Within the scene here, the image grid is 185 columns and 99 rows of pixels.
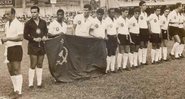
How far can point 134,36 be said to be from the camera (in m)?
14.8

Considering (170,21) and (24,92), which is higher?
(170,21)

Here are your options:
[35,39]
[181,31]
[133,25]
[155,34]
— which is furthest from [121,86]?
[181,31]

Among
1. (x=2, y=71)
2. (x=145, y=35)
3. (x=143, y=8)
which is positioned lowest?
(x=2, y=71)

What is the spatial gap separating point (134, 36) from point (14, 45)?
5.32 m

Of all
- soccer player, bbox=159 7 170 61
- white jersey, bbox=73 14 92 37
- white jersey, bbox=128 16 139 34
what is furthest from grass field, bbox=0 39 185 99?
soccer player, bbox=159 7 170 61

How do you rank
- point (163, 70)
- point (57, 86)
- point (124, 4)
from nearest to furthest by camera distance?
point (57, 86)
point (163, 70)
point (124, 4)

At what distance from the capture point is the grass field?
33.7ft

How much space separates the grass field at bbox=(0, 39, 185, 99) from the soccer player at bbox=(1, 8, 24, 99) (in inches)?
13.7

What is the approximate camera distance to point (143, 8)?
1557cm

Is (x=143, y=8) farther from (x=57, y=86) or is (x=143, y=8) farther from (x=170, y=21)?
(x=57, y=86)

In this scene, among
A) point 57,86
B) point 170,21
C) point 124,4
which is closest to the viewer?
point 57,86

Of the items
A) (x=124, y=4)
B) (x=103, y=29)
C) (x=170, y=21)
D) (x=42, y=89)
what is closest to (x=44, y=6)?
(x=124, y=4)

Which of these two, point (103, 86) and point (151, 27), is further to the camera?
point (151, 27)

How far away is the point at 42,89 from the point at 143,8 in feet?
19.1
